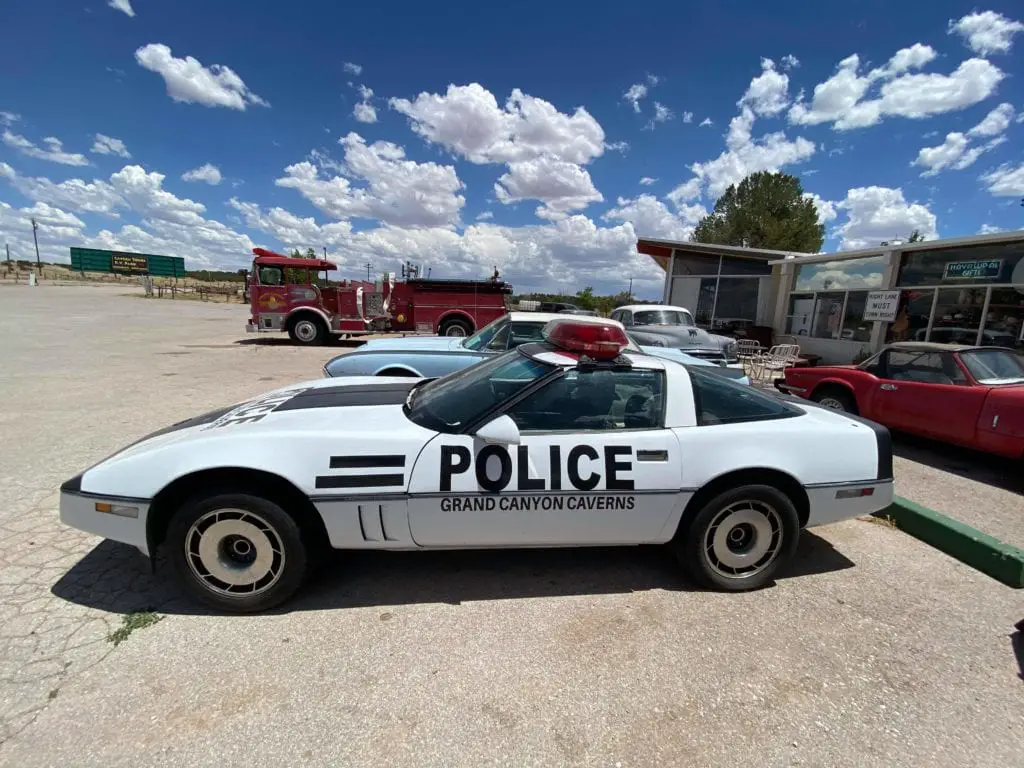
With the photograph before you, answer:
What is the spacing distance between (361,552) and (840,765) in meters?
2.59

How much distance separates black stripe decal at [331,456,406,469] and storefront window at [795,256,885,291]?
14219mm

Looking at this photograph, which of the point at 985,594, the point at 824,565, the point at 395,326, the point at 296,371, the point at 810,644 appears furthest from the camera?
the point at 395,326

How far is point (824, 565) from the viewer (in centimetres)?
300

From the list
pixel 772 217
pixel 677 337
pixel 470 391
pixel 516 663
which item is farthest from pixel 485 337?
pixel 772 217

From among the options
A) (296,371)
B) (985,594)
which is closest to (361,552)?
(985,594)

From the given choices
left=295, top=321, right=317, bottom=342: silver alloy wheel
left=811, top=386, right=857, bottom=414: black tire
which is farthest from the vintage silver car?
left=295, top=321, right=317, bottom=342: silver alloy wheel

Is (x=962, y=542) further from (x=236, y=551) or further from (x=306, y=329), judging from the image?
(x=306, y=329)

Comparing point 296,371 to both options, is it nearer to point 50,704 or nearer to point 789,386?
point 50,704

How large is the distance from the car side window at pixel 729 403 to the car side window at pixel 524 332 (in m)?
3.18

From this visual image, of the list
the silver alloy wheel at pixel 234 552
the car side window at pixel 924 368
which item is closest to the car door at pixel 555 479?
the silver alloy wheel at pixel 234 552

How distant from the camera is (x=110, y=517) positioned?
2283mm

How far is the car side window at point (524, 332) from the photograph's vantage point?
19.4 feet

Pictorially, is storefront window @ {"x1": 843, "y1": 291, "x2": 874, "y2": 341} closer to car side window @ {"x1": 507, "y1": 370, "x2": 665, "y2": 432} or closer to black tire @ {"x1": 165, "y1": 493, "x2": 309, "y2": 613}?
car side window @ {"x1": 507, "y1": 370, "x2": 665, "y2": 432}

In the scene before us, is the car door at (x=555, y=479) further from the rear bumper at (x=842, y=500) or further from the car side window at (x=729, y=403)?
the rear bumper at (x=842, y=500)
